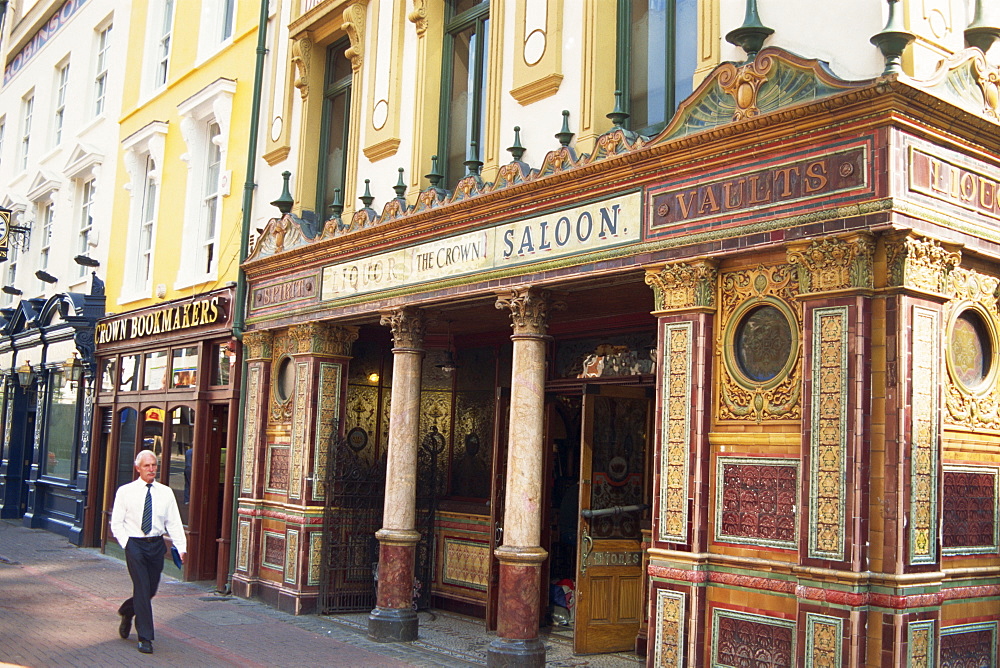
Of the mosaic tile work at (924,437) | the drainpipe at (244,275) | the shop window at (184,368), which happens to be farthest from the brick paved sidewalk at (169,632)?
the mosaic tile work at (924,437)

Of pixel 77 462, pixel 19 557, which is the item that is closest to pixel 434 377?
pixel 19 557

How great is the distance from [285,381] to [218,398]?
175 centimetres

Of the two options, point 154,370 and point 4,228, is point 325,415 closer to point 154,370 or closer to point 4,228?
point 154,370

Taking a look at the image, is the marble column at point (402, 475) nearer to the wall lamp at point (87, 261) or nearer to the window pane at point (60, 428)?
the wall lamp at point (87, 261)

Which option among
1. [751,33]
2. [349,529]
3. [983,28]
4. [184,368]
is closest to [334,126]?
[184,368]

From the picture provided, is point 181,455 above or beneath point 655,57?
beneath

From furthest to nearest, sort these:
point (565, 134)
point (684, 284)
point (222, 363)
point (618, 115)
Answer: point (222, 363) < point (565, 134) < point (618, 115) < point (684, 284)

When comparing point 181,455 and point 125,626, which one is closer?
point 125,626

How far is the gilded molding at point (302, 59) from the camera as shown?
1348 centimetres

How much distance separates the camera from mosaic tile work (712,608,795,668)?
21.9 feet

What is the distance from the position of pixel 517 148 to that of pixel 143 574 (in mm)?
5254

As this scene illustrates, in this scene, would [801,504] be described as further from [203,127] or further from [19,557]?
[19,557]

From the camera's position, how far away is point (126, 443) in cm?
1714

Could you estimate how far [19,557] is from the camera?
16125mm
